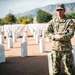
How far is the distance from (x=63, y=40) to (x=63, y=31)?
0.75ft

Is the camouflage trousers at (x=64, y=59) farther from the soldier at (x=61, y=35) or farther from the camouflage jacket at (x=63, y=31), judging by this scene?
the camouflage jacket at (x=63, y=31)

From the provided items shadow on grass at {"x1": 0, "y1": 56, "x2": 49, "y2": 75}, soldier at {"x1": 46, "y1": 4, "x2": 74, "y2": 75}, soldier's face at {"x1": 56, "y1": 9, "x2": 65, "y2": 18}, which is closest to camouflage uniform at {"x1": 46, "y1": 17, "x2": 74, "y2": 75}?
soldier at {"x1": 46, "y1": 4, "x2": 74, "y2": 75}

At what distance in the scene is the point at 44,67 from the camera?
11.6 metres

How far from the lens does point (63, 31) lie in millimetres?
7656

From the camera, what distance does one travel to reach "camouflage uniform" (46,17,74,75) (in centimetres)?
761

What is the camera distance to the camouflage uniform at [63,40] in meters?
7.61

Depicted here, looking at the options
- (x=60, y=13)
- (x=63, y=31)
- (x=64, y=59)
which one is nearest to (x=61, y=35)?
(x=63, y=31)

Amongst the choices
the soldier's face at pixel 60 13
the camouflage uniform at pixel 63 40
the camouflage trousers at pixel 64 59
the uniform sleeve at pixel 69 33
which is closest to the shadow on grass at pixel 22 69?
the camouflage trousers at pixel 64 59

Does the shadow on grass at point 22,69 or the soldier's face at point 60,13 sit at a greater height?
the soldier's face at point 60,13

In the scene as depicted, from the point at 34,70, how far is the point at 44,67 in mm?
700

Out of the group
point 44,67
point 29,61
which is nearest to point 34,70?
point 44,67

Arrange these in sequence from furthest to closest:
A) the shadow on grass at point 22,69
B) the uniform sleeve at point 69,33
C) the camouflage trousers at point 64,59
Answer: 1. the shadow on grass at point 22,69
2. the camouflage trousers at point 64,59
3. the uniform sleeve at point 69,33

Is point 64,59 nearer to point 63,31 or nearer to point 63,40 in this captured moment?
point 63,40

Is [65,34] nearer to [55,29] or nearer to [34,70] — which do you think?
[55,29]
